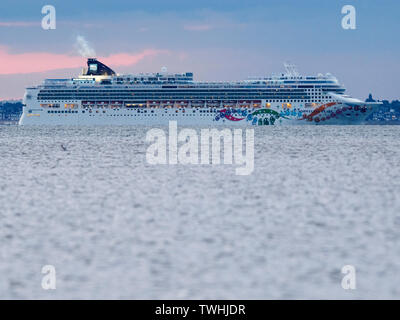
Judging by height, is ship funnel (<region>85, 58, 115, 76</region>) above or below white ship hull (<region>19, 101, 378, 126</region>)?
above

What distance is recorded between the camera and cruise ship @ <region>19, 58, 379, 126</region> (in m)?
150

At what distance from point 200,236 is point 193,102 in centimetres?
13161

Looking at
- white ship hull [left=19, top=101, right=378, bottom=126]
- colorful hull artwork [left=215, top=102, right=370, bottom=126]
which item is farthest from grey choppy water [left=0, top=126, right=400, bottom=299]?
colorful hull artwork [left=215, top=102, right=370, bottom=126]

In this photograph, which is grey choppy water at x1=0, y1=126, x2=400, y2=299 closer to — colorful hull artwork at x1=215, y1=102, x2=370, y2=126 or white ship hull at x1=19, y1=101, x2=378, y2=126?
white ship hull at x1=19, y1=101, x2=378, y2=126

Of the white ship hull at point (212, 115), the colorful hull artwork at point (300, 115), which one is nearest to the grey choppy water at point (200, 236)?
the white ship hull at point (212, 115)

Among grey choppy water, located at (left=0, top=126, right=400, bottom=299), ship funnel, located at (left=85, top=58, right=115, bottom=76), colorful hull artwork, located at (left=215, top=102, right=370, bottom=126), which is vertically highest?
ship funnel, located at (left=85, top=58, right=115, bottom=76)

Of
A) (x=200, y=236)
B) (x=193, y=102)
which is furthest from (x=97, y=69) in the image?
(x=200, y=236)

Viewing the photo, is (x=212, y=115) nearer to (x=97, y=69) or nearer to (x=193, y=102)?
(x=193, y=102)

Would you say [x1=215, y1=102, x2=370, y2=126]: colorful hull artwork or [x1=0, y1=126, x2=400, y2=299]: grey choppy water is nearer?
[x1=0, y1=126, x2=400, y2=299]: grey choppy water

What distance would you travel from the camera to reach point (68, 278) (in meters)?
15.9

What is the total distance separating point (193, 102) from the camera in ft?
496

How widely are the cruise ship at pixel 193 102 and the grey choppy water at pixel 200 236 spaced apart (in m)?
113

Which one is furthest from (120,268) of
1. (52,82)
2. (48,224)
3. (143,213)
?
(52,82)

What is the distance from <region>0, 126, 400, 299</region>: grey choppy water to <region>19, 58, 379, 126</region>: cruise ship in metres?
113
